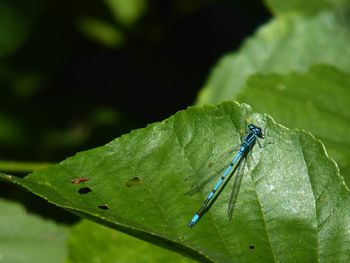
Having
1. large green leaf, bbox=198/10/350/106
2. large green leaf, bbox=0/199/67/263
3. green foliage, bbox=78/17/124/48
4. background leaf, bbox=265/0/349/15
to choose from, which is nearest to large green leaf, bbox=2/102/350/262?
large green leaf, bbox=0/199/67/263

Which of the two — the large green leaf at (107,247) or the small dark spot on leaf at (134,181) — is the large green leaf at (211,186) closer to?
the small dark spot on leaf at (134,181)

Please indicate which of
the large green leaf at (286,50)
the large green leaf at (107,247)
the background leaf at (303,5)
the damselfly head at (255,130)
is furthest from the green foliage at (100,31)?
the damselfly head at (255,130)

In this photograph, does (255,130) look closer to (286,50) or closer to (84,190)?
(84,190)

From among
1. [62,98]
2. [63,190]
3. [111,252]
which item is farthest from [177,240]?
[62,98]

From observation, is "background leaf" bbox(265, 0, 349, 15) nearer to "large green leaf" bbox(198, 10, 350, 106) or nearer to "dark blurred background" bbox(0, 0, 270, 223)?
"large green leaf" bbox(198, 10, 350, 106)

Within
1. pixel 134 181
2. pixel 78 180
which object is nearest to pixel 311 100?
pixel 134 181
